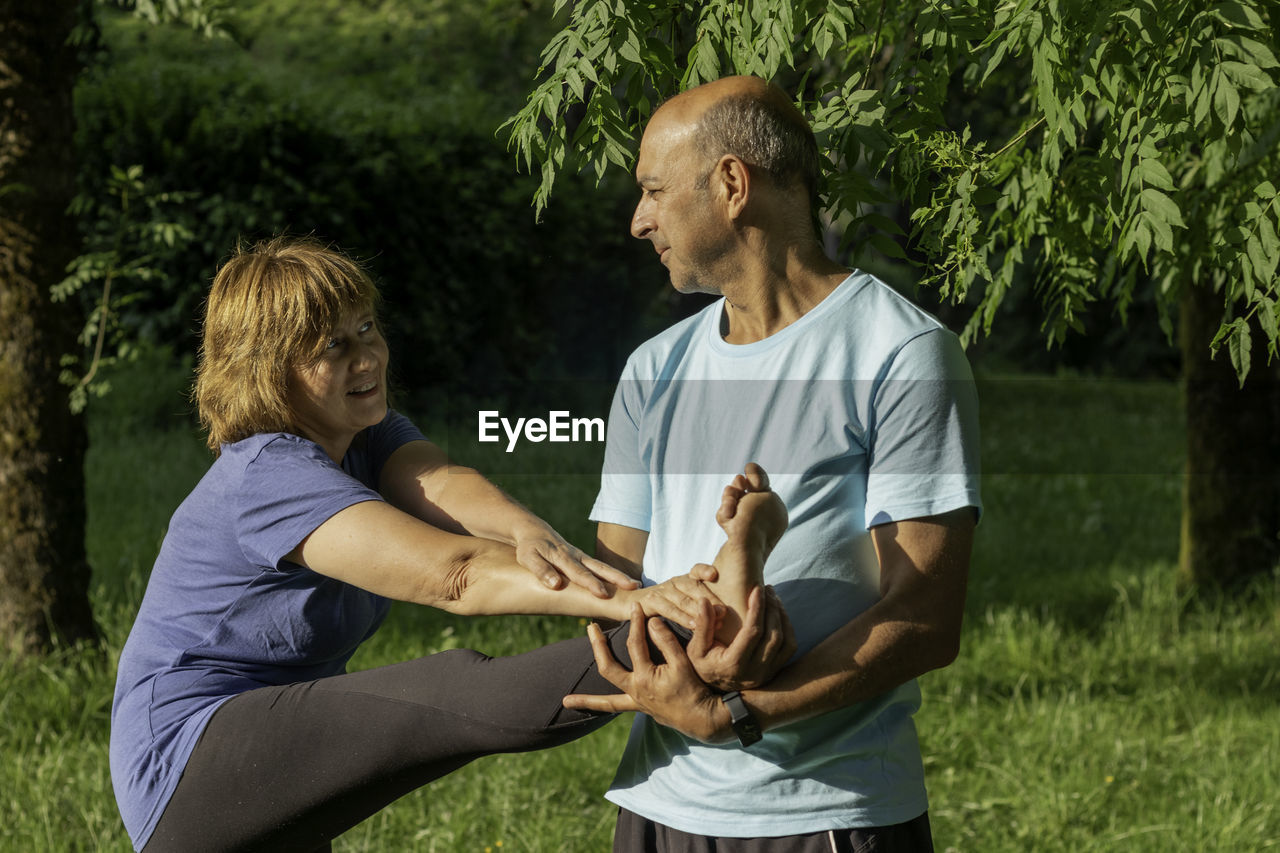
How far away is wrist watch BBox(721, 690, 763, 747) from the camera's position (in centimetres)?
172

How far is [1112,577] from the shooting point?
6719 mm

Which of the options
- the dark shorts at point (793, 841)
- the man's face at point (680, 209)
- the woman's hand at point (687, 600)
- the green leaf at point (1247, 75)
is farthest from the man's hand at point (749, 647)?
the green leaf at point (1247, 75)

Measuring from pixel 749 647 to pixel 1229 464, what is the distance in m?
5.43

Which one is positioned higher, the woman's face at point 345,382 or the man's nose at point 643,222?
the man's nose at point 643,222

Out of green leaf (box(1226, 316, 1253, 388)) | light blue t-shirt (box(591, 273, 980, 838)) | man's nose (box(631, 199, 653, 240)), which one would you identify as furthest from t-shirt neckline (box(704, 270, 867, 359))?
green leaf (box(1226, 316, 1253, 388))

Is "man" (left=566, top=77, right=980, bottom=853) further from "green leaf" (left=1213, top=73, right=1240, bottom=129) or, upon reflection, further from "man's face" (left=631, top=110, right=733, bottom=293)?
"green leaf" (left=1213, top=73, right=1240, bottom=129)

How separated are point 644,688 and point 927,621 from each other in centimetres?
41

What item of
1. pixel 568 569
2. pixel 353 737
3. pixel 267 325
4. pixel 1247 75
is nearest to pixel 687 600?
pixel 568 569

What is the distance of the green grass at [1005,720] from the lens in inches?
146

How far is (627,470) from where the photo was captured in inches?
81.1

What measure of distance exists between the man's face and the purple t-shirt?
2.06 feet

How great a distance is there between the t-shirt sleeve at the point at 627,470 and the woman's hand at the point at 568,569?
15 cm

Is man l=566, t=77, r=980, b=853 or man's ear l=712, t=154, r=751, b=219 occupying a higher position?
man's ear l=712, t=154, r=751, b=219

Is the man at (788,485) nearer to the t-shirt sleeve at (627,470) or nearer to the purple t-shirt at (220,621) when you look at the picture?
the t-shirt sleeve at (627,470)
